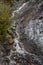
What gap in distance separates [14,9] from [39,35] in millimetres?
1079

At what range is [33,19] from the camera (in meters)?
4.20

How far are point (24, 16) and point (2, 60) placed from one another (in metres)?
1.25

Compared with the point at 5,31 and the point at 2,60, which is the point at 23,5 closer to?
the point at 5,31

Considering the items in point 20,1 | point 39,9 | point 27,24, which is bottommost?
point 27,24

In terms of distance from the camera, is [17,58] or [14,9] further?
[14,9]

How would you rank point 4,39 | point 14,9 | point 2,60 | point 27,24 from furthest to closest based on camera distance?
point 14,9
point 27,24
point 4,39
point 2,60

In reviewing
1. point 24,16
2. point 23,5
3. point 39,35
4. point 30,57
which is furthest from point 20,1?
point 30,57

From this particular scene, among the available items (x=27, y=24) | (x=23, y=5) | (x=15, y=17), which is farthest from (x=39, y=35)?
(x=23, y=5)

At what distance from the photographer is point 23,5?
473cm

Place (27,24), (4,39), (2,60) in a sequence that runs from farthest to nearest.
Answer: (27,24) → (4,39) → (2,60)

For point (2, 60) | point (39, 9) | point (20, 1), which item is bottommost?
point (2, 60)

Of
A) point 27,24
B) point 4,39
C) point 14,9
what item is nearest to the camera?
point 4,39

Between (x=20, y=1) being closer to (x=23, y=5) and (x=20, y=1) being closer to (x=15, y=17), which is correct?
(x=23, y=5)

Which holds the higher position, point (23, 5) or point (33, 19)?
point (23, 5)
